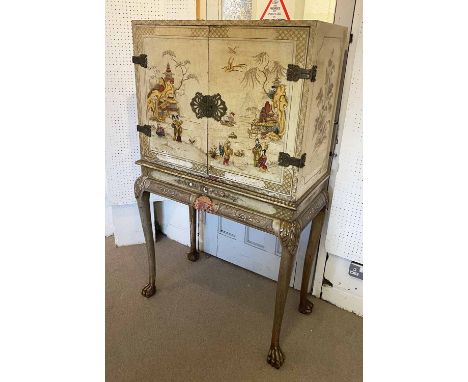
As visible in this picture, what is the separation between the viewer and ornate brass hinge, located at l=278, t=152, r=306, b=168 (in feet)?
4.62

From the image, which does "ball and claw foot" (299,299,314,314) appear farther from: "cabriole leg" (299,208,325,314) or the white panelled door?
the white panelled door

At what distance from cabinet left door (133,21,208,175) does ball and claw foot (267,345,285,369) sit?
0.92m

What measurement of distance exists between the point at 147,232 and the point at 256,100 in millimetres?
1033

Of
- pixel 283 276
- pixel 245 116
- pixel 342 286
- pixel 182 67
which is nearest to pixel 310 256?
pixel 342 286

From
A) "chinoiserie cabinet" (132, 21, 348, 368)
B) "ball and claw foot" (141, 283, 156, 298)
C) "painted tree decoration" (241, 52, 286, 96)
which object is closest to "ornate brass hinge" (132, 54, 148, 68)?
"chinoiserie cabinet" (132, 21, 348, 368)

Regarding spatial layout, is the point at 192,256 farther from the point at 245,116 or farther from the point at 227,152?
the point at 245,116

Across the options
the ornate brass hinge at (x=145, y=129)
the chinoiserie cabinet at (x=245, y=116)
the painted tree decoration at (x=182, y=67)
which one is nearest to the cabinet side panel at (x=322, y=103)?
the chinoiserie cabinet at (x=245, y=116)

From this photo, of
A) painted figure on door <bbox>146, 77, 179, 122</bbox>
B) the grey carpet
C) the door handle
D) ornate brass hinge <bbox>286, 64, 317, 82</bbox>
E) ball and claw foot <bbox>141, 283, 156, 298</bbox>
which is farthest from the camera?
ball and claw foot <bbox>141, 283, 156, 298</bbox>

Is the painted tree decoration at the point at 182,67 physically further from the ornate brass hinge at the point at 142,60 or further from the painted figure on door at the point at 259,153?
the painted figure on door at the point at 259,153

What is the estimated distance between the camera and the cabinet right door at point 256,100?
131 cm

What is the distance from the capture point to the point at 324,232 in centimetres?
200

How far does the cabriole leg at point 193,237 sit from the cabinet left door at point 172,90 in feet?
2.43

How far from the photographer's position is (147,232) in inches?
79.9
